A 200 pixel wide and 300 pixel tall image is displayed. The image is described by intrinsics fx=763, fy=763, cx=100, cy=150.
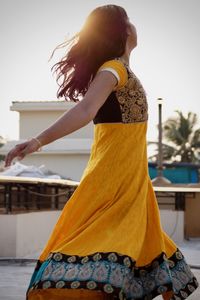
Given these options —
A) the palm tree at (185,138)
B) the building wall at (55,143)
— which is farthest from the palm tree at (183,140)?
the building wall at (55,143)

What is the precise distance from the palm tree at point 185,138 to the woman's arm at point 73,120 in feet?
142

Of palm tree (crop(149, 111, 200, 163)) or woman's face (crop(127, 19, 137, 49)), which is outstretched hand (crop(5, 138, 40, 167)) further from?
palm tree (crop(149, 111, 200, 163))

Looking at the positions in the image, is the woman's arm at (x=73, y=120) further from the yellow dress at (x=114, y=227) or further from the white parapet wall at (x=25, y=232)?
the white parapet wall at (x=25, y=232)

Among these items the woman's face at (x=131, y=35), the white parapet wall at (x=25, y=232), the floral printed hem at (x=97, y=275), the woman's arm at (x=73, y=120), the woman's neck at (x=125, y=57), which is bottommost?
the white parapet wall at (x=25, y=232)

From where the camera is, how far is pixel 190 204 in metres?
18.3

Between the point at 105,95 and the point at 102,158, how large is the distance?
31 centimetres

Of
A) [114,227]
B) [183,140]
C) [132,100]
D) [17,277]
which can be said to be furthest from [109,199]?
[183,140]

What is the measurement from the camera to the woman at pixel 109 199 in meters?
3.04

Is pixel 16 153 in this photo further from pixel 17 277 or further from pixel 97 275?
pixel 17 277

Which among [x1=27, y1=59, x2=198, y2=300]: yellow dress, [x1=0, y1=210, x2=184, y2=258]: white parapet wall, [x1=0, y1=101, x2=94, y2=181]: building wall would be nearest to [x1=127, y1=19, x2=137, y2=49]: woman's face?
[x1=27, y1=59, x2=198, y2=300]: yellow dress

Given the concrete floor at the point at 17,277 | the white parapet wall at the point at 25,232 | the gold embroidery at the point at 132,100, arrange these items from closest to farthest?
1. the gold embroidery at the point at 132,100
2. the concrete floor at the point at 17,277
3. the white parapet wall at the point at 25,232

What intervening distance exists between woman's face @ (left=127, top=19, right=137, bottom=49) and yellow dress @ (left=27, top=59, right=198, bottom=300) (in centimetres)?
14

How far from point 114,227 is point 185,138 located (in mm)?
43497

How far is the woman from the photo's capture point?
3.04 metres
